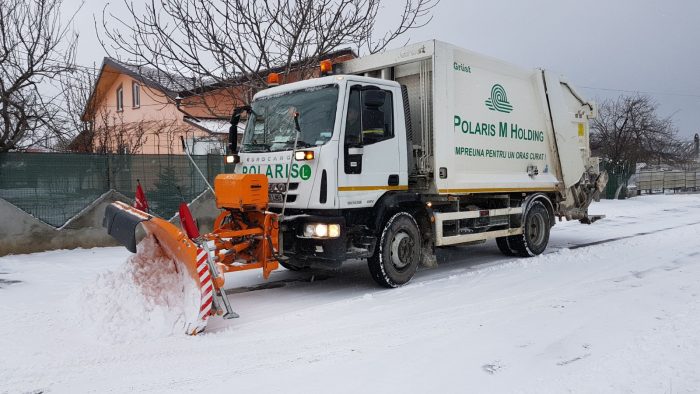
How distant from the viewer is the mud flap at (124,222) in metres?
5.29

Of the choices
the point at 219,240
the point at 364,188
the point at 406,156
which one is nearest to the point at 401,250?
the point at 364,188

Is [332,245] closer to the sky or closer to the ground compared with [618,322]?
closer to the sky

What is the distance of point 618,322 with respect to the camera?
5.33 meters

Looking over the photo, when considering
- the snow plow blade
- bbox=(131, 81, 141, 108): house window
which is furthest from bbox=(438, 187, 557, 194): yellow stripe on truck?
bbox=(131, 81, 141, 108): house window

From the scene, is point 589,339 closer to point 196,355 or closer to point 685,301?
point 685,301

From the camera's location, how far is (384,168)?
686 centimetres

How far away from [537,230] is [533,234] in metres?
0.13

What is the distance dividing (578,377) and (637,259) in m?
5.87

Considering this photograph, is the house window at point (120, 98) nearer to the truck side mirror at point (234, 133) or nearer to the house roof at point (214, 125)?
the house roof at point (214, 125)

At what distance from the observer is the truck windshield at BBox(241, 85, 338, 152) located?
21.2ft

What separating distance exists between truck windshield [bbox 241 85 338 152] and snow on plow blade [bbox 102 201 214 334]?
1859mm

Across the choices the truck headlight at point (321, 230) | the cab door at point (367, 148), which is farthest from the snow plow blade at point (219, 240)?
the cab door at point (367, 148)

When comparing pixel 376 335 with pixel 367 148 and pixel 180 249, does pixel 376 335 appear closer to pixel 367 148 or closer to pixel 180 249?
pixel 180 249

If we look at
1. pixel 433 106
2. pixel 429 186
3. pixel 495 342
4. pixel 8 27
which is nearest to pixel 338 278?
pixel 429 186
